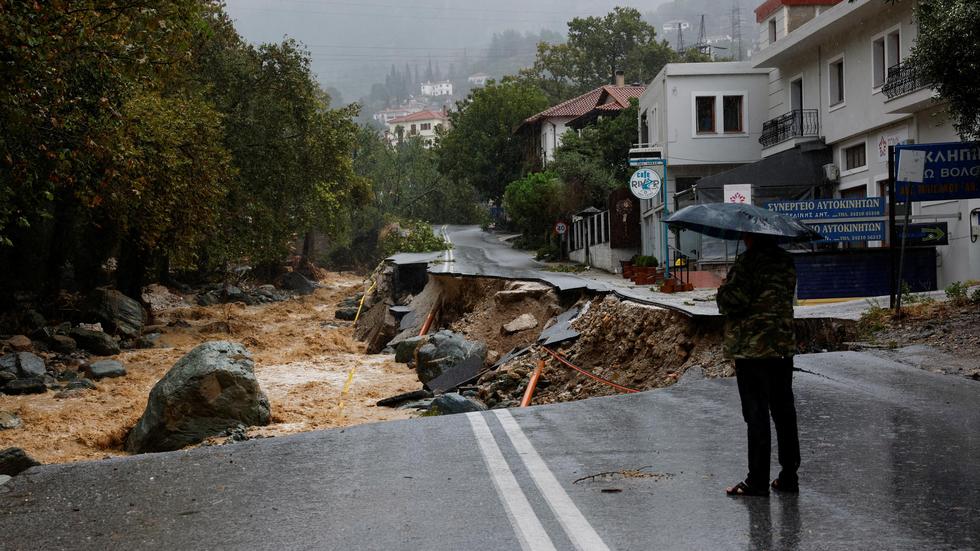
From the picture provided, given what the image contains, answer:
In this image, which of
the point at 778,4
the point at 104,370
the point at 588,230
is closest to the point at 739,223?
the point at 104,370

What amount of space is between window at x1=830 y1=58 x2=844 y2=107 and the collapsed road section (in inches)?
474

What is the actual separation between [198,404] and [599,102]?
184 ft

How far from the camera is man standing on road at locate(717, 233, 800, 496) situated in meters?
6.23

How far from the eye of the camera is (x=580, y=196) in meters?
54.0

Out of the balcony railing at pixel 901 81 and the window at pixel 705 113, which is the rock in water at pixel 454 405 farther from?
the window at pixel 705 113

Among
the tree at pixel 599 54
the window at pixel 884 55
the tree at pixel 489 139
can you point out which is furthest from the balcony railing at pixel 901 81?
the tree at pixel 599 54

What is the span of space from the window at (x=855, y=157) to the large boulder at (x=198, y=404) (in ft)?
69.1

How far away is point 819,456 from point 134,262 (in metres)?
30.7

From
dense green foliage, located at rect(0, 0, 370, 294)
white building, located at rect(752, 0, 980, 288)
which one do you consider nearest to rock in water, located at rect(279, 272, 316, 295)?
dense green foliage, located at rect(0, 0, 370, 294)

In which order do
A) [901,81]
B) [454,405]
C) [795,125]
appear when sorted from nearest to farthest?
[454,405]
[901,81]
[795,125]

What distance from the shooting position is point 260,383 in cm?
2178

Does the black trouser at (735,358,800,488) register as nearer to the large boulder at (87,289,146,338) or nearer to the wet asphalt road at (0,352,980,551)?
the wet asphalt road at (0,352,980,551)

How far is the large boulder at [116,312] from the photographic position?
30297 mm

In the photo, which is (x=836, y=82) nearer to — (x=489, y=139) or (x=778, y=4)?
(x=778, y=4)
